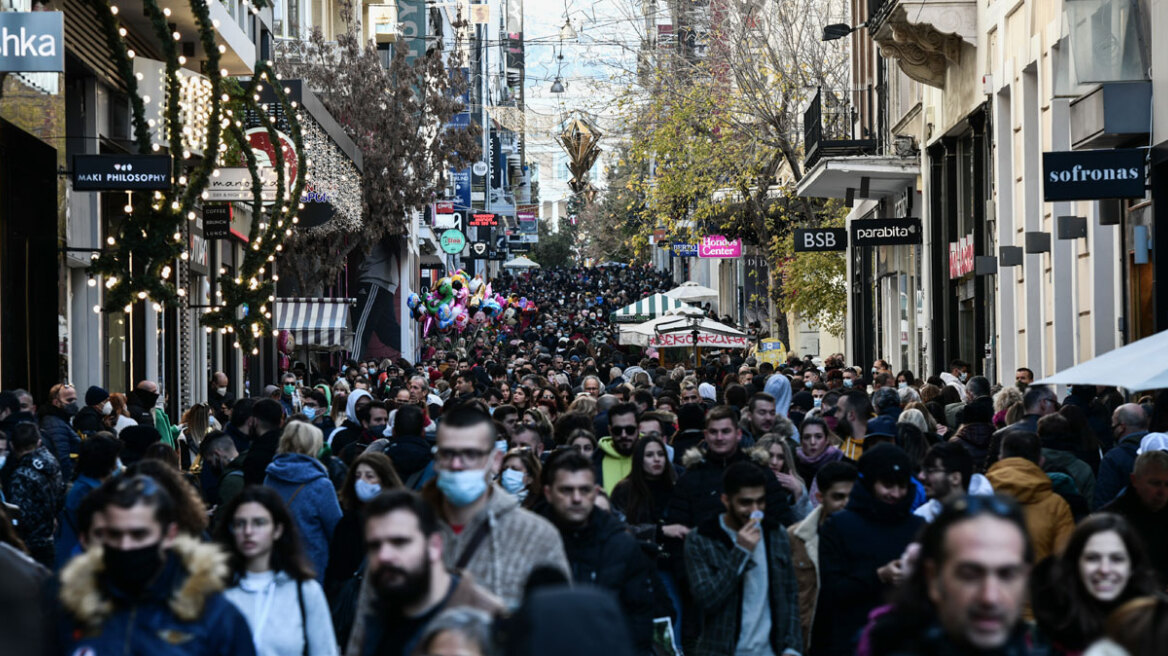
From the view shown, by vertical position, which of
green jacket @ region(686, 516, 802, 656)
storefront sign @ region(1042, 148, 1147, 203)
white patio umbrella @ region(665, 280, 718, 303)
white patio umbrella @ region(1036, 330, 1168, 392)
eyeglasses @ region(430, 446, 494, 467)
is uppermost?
storefront sign @ region(1042, 148, 1147, 203)

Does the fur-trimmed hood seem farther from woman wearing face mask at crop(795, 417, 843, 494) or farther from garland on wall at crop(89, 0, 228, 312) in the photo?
garland on wall at crop(89, 0, 228, 312)

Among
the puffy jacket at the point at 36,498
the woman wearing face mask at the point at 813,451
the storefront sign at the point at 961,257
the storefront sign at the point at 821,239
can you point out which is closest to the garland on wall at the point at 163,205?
the puffy jacket at the point at 36,498

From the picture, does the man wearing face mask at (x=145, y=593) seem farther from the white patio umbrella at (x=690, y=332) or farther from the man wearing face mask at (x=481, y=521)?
the white patio umbrella at (x=690, y=332)

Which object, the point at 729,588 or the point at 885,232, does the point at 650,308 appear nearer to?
the point at 885,232

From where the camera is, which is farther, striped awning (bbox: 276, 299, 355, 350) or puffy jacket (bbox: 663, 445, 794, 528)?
striped awning (bbox: 276, 299, 355, 350)

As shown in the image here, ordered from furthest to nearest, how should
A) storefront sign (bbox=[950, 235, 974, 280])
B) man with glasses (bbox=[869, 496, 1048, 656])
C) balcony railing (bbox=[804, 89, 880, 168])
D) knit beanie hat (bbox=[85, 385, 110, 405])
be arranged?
1. balcony railing (bbox=[804, 89, 880, 168])
2. storefront sign (bbox=[950, 235, 974, 280])
3. knit beanie hat (bbox=[85, 385, 110, 405])
4. man with glasses (bbox=[869, 496, 1048, 656])

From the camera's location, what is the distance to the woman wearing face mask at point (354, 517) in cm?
915

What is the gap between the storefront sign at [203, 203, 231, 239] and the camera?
91.0 feet

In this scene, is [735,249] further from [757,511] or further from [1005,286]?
[757,511]

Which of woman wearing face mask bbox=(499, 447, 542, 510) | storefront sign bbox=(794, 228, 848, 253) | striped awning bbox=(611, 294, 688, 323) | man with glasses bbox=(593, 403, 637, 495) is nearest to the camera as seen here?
woman wearing face mask bbox=(499, 447, 542, 510)

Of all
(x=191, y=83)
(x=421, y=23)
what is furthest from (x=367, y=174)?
(x=421, y=23)

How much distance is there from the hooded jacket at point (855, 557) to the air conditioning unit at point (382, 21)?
47.1 metres

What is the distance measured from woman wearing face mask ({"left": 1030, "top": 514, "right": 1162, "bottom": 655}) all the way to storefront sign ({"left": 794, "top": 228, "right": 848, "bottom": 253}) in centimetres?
2685

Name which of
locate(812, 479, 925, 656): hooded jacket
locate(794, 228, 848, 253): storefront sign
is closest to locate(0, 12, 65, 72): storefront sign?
locate(812, 479, 925, 656): hooded jacket
